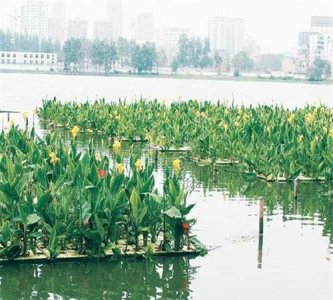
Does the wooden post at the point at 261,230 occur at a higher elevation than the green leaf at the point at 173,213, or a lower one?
lower

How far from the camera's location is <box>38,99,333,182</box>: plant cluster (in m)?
16.1

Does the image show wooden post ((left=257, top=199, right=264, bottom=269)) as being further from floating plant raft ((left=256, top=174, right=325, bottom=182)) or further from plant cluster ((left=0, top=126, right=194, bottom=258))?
floating plant raft ((left=256, top=174, right=325, bottom=182))

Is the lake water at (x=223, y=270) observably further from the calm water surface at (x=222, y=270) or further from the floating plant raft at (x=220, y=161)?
the floating plant raft at (x=220, y=161)

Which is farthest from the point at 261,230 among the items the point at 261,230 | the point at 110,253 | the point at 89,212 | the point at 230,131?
the point at 230,131

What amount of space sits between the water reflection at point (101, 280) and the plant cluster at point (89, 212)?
0.72 feet

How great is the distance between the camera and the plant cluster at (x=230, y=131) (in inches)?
635

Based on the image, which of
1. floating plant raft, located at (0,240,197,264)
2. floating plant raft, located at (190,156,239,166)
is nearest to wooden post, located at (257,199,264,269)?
floating plant raft, located at (0,240,197,264)

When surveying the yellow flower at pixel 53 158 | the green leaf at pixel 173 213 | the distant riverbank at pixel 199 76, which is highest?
the yellow flower at pixel 53 158

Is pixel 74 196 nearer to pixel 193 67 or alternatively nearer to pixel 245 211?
pixel 245 211

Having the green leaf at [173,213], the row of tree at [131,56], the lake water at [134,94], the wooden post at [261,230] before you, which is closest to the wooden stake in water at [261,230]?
the wooden post at [261,230]

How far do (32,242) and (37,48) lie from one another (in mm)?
151394

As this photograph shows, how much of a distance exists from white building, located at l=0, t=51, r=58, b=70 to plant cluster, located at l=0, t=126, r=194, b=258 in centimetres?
13685

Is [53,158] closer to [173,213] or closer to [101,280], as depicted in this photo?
[173,213]

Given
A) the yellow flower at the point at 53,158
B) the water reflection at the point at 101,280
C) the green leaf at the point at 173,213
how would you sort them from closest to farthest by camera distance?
the water reflection at the point at 101,280
the green leaf at the point at 173,213
the yellow flower at the point at 53,158
